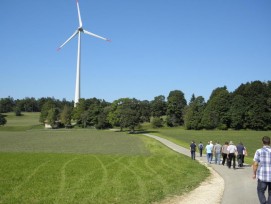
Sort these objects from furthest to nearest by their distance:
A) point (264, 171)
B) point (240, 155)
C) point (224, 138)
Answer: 1. point (224, 138)
2. point (240, 155)
3. point (264, 171)

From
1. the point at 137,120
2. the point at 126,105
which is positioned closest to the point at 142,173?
the point at 137,120

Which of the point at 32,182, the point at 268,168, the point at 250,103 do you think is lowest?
the point at 32,182

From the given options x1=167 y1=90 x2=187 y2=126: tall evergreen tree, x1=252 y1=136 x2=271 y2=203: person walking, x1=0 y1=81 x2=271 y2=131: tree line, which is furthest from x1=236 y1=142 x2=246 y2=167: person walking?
x1=167 y1=90 x2=187 y2=126: tall evergreen tree

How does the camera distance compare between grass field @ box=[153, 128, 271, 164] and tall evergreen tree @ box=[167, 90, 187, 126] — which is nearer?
grass field @ box=[153, 128, 271, 164]

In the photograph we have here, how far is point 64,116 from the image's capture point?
13525 cm

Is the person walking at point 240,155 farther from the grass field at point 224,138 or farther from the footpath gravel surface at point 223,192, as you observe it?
the grass field at point 224,138

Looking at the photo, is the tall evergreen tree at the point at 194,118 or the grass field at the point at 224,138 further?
the tall evergreen tree at the point at 194,118

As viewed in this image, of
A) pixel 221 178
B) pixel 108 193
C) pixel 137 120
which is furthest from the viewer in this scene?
pixel 137 120

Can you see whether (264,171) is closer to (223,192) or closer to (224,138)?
(223,192)

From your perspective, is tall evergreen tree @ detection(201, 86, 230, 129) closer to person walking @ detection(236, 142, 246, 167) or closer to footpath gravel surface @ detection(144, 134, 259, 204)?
person walking @ detection(236, 142, 246, 167)

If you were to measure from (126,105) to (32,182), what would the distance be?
91852 mm

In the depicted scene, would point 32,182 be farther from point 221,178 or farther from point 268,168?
point 268,168

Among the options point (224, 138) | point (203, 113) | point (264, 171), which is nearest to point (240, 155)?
point (264, 171)

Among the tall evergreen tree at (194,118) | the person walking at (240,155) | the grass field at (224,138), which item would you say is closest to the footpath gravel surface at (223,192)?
the person walking at (240,155)
